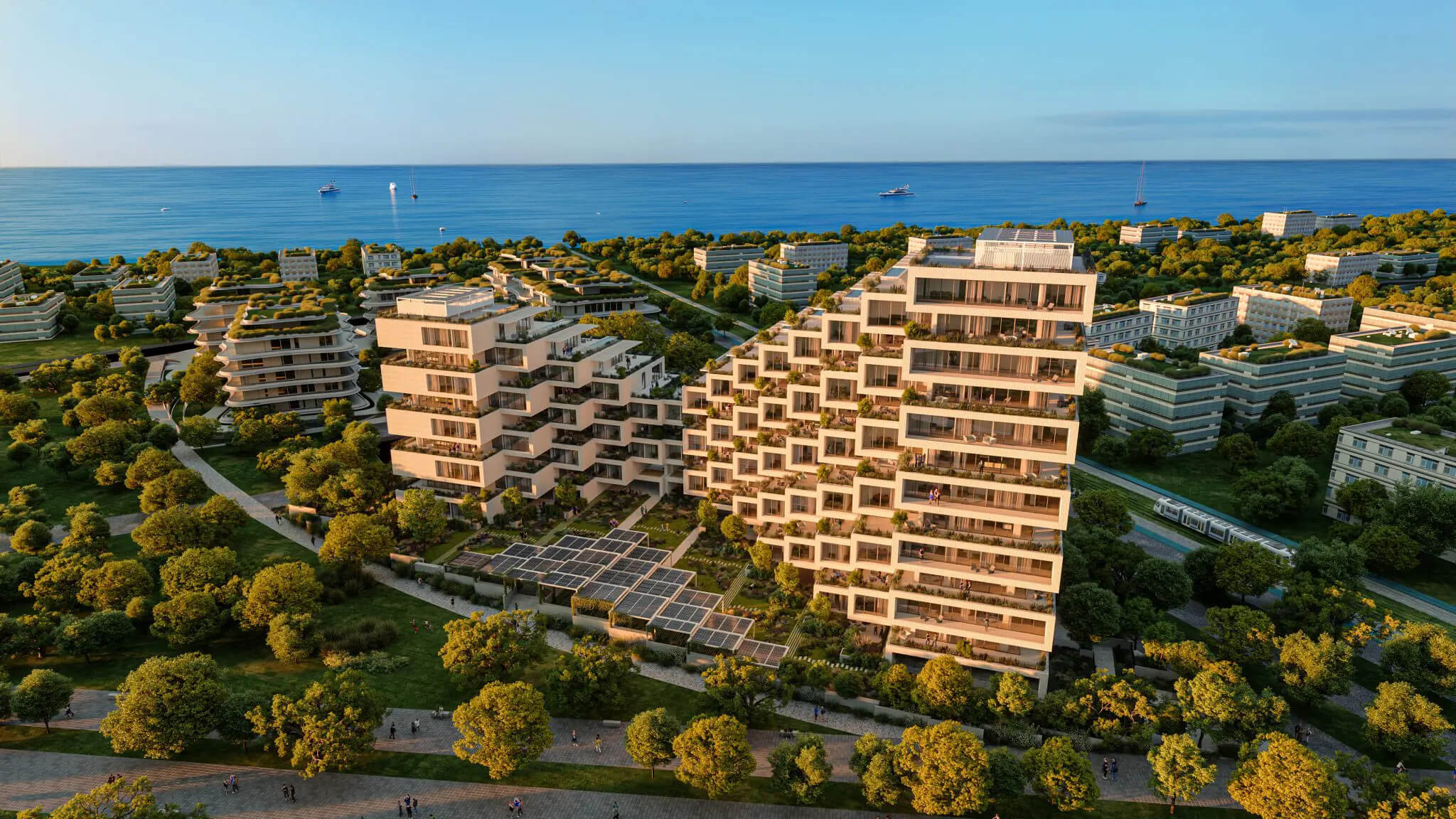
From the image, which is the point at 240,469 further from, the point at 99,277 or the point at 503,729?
the point at 99,277

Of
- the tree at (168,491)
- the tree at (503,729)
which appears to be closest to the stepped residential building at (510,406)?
the tree at (168,491)

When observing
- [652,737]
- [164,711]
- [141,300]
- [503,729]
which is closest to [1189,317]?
[652,737]

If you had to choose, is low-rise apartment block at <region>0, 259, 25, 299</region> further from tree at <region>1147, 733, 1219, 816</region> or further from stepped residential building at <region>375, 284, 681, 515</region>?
tree at <region>1147, 733, 1219, 816</region>

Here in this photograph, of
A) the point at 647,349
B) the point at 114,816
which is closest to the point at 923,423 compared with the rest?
the point at 114,816

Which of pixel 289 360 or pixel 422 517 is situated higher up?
pixel 289 360

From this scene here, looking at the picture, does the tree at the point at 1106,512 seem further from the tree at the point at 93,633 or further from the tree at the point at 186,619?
the tree at the point at 93,633

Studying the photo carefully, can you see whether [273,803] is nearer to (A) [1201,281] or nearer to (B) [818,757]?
(B) [818,757]
